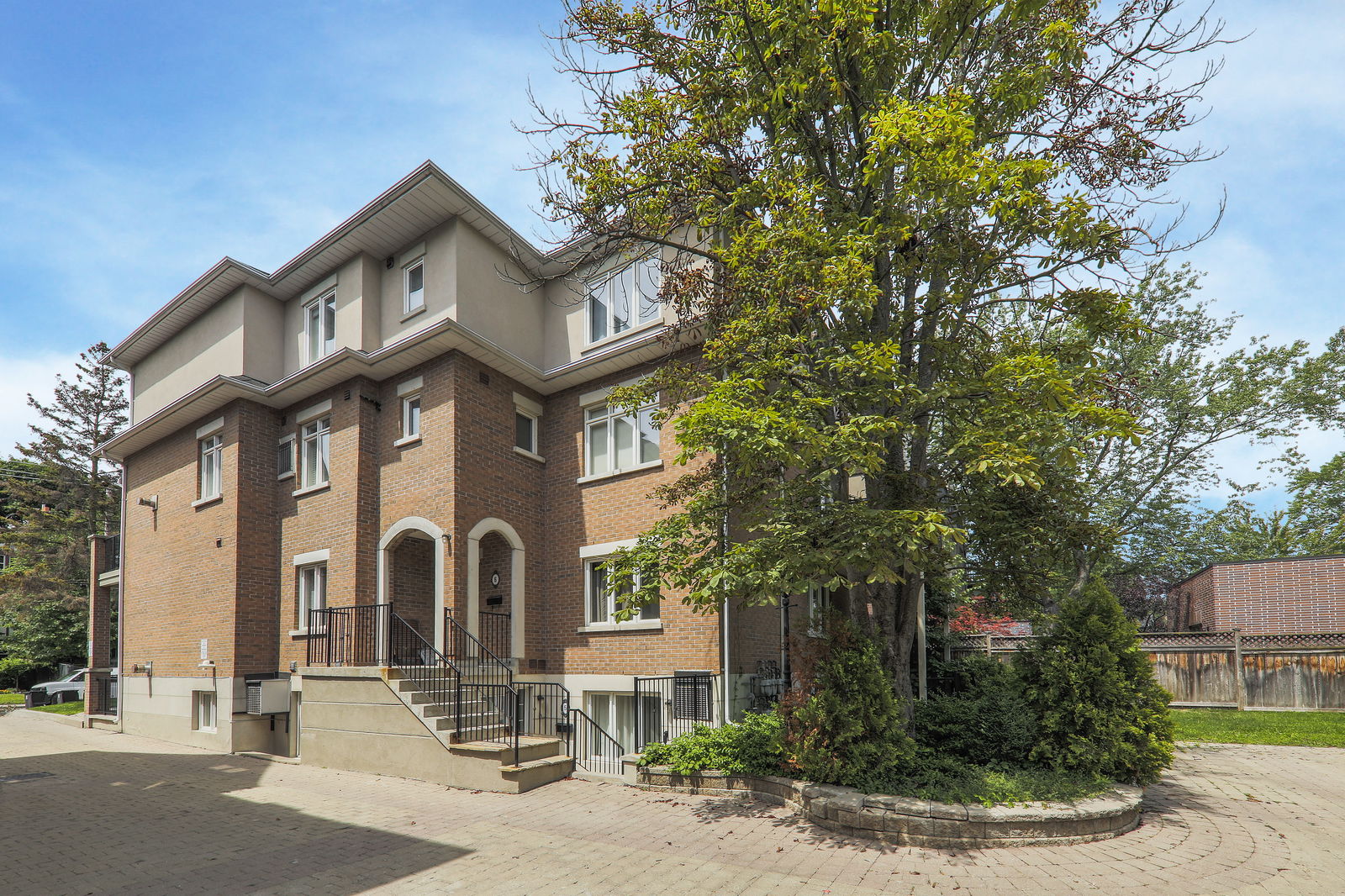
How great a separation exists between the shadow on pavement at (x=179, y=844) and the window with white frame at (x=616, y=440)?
7384 mm

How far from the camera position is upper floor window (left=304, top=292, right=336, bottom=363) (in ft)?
52.0

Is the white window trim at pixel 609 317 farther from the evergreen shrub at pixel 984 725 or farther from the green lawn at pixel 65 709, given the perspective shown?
the green lawn at pixel 65 709

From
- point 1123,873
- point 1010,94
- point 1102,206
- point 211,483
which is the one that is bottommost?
point 1123,873

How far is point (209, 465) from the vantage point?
1730 cm

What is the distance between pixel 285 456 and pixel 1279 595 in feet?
83.9

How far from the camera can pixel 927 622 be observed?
52.1 ft

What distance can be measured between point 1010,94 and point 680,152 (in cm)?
393

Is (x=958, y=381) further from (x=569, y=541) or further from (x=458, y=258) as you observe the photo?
(x=458, y=258)

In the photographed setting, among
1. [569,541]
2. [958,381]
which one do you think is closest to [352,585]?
[569,541]

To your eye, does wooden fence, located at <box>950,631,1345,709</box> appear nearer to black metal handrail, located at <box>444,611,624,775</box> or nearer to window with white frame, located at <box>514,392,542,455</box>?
black metal handrail, located at <box>444,611,624,775</box>

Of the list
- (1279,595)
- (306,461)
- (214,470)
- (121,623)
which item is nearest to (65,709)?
(121,623)

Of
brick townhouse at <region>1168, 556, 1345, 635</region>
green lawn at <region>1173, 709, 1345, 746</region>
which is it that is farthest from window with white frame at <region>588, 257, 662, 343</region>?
brick townhouse at <region>1168, 556, 1345, 635</region>

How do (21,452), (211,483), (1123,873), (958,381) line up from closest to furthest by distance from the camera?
(1123,873) → (958,381) → (211,483) → (21,452)

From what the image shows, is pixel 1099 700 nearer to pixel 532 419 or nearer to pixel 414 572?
pixel 532 419
